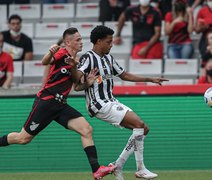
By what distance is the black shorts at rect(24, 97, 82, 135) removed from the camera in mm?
11258

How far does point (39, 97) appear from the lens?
11352mm

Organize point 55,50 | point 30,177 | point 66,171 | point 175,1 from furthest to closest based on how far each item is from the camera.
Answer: point 175,1
point 66,171
point 30,177
point 55,50

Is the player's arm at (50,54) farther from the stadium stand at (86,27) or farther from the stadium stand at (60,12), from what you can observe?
→ the stadium stand at (60,12)

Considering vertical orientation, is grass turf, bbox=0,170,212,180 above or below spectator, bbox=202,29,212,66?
below

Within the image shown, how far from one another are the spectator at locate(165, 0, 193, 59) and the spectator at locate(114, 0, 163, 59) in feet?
0.83

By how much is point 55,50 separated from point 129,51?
20.4ft

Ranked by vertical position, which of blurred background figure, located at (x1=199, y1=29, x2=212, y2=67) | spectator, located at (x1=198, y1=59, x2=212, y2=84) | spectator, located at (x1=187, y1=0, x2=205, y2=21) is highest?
spectator, located at (x1=187, y1=0, x2=205, y2=21)

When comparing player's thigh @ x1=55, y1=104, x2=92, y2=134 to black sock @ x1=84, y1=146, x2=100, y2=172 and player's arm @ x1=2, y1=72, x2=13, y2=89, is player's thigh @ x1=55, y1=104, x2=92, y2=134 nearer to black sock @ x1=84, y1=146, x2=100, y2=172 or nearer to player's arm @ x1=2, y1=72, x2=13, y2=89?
black sock @ x1=84, y1=146, x2=100, y2=172

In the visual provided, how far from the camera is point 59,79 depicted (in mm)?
11234

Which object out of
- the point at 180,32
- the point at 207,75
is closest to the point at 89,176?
the point at 207,75

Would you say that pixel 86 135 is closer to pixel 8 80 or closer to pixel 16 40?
pixel 8 80

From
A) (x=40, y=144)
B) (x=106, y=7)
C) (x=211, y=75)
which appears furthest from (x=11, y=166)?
(x=106, y=7)

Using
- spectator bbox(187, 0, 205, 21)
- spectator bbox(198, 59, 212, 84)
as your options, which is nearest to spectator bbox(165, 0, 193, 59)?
spectator bbox(187, 0, 205, 21)

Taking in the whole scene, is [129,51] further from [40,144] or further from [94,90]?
[94,90]
